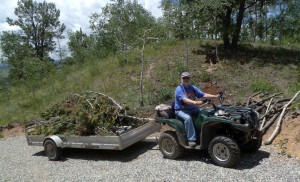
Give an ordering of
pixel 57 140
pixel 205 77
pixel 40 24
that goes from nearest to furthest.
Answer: pixel 57 140 < pixel 205 77 < pixel 40 24

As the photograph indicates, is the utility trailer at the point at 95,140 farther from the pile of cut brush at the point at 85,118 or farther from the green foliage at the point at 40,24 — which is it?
the green foliage at the point at 40,24

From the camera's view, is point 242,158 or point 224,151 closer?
point 224,151

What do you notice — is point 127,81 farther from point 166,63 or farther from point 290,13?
point 290,13

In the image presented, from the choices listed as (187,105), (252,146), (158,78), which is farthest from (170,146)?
(158,78)

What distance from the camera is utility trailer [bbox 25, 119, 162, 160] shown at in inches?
351

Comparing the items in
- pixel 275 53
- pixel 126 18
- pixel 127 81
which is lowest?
pixel 127 81

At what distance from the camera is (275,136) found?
29.9 ft

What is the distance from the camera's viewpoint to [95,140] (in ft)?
30.5

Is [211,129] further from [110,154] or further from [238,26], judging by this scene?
[238,26]

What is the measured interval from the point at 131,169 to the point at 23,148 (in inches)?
221

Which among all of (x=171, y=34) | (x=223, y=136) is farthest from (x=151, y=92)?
(x=223, y=136)

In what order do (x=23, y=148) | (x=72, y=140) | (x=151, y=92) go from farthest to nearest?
(x=151, y=92), (x=23, y=148), (x=72, y=140)

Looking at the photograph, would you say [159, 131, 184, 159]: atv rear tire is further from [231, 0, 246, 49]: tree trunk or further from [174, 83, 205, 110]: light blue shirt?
[231, 0, 246, 49]: tree trunk

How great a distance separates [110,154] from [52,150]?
5.56ft
